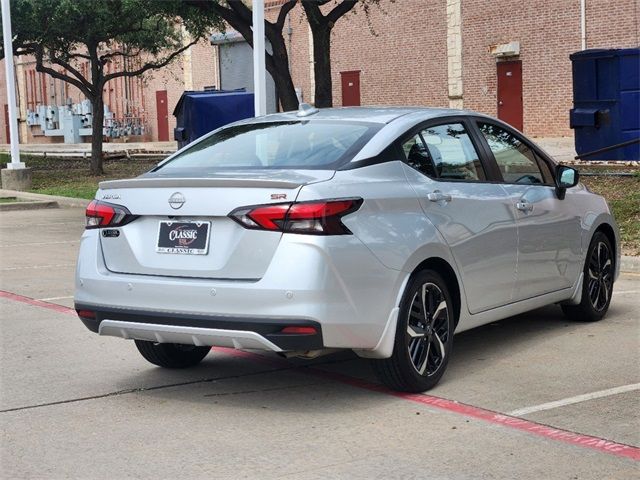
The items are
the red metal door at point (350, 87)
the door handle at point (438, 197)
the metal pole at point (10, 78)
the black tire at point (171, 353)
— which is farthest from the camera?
the red metal door at point (350, 87)

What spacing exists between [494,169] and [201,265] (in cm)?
241

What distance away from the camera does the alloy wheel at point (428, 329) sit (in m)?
6.05

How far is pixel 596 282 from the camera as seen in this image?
27.0 ft

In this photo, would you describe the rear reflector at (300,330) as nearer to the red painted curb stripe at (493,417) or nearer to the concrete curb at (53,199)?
the red painted curb stripe at (493,417)

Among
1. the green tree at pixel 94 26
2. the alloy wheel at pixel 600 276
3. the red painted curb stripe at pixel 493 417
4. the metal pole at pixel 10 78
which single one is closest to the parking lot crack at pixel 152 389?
the red painted curb stripe at pixel 493 417

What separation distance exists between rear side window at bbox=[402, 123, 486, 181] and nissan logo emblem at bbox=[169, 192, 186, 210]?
1.43 meters

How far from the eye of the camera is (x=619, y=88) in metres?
19.9

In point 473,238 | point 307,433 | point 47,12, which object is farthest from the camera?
point 47,12

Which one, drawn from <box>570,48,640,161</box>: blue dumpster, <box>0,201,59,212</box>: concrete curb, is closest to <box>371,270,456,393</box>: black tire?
<box>570,48,640,161</box>: blue dumpster

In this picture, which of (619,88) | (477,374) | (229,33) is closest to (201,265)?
(477,374)

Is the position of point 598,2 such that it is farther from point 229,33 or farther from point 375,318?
point 375,318

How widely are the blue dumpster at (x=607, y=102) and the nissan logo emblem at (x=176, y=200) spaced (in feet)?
49.6

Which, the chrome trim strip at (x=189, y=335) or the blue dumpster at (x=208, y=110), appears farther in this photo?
the blue dumpster at (x=208, y=110)

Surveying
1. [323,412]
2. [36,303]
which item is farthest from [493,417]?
[36,303]
